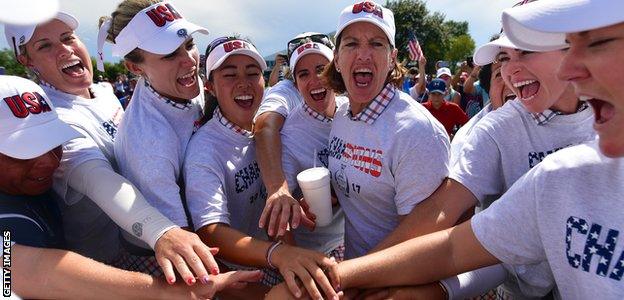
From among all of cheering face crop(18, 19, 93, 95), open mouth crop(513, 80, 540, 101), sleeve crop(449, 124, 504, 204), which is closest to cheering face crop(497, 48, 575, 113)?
open mouth crop(513, 80, 540, 101)

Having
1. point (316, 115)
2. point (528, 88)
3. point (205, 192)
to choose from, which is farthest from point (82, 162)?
point (528, 88)

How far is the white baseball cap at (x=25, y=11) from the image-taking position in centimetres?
118

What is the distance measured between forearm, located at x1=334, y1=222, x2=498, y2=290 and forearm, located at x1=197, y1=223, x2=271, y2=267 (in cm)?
40

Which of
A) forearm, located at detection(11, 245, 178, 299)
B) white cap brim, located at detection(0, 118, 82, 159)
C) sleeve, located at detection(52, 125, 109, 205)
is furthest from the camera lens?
sleeve, located at detection(52, 125, 109, 205)

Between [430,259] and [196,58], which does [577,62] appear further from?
[196,58]

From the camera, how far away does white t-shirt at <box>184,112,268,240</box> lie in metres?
2.13

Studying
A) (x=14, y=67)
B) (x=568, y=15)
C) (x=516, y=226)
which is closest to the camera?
(x=568, y=15)

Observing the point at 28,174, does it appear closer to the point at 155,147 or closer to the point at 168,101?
the point at 155,147

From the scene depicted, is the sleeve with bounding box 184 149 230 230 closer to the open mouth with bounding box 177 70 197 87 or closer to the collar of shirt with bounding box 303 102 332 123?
the open mouth with bounding box 177 70 197 87

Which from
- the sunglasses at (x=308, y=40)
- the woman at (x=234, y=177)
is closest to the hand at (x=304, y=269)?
the woman at (x=234, y=177)

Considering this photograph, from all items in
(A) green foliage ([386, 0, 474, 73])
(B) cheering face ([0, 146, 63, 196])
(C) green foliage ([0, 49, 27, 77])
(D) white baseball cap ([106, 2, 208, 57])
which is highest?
(D) white baseball cap ([106, 2, 208, 57])

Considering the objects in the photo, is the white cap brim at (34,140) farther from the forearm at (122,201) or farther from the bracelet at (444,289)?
the bracelet at (444,289)

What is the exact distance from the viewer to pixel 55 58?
2.88 metres

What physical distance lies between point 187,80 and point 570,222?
2.13m
